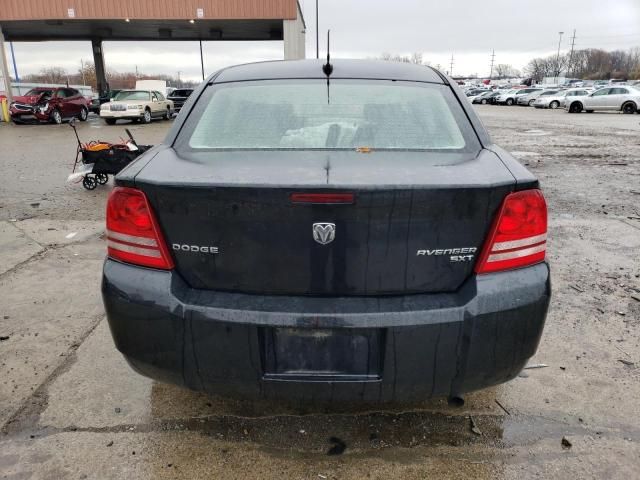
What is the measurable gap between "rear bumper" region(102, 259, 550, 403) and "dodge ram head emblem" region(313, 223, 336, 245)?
0.23 meters

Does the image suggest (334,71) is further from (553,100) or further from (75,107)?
(553,100)

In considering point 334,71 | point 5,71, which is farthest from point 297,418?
point 5,71

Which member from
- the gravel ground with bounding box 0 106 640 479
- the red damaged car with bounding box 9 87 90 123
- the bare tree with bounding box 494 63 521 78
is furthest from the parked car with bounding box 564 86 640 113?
the bare tree with bounding box 494 63 521 78

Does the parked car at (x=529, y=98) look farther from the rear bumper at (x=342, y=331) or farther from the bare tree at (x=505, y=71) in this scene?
the bare tree at (x=505, y=71)

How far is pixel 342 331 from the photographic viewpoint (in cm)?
180

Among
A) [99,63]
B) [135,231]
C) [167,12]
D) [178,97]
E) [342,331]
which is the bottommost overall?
[178,97]

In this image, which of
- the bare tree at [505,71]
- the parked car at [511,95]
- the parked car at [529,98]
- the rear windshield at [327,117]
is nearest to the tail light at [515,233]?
the rear windshield at [327,117]

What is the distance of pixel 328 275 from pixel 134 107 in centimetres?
2309

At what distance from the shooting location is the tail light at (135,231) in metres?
1.89

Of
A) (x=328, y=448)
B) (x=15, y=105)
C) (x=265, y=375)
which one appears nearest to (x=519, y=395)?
(x=328, y=448)

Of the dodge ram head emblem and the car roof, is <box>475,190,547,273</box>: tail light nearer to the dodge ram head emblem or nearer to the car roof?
the dodge ram head emblem

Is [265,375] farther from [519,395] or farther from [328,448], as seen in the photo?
[519,395]

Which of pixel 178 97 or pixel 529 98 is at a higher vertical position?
pixel 178 97

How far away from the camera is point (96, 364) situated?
287 centimetres
